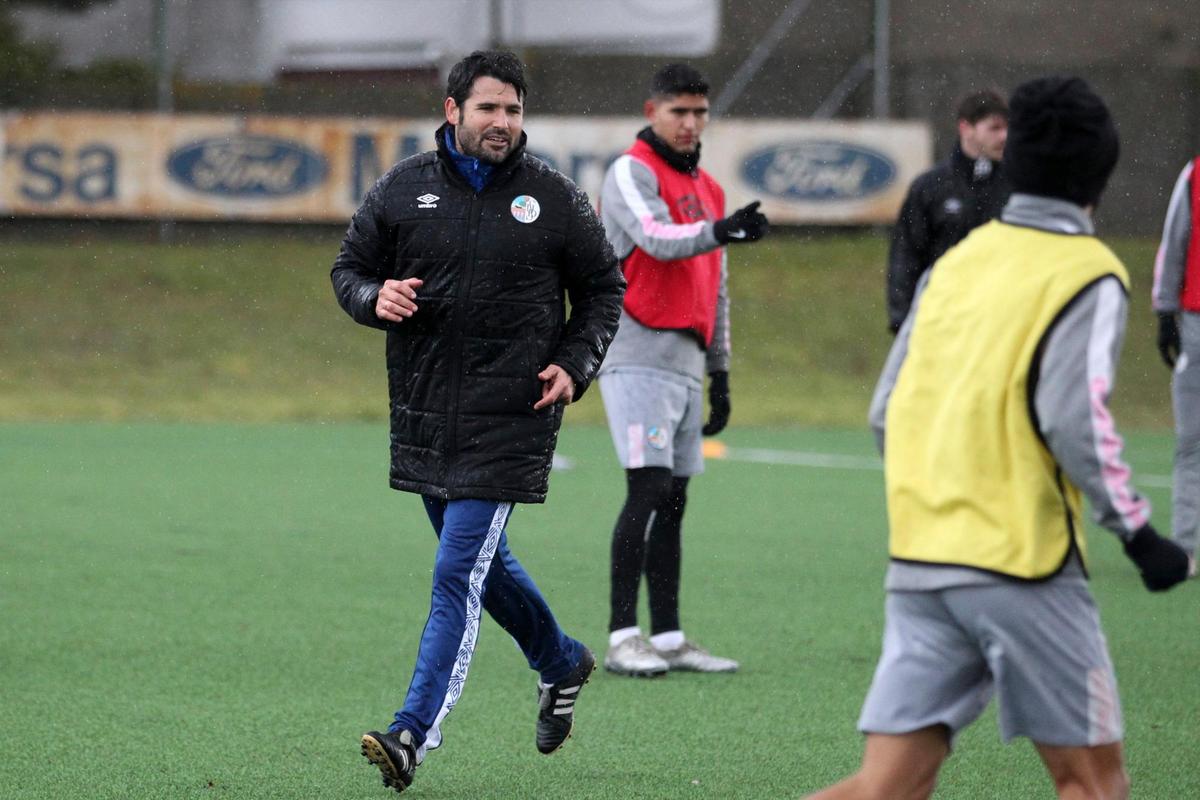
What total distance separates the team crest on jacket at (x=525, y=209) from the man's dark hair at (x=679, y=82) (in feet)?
5.57

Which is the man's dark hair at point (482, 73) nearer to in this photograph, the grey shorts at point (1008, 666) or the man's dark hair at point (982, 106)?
the grey shorts at point (1008, 666)

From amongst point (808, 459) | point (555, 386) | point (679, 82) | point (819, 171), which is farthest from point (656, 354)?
point (819, 171)

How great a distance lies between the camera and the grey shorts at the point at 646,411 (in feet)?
21.5

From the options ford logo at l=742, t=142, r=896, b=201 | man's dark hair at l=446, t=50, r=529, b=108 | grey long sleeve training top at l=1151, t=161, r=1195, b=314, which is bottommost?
ford logo at l=742, t=142, r=896, b=201

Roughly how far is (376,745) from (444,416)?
0.94 m

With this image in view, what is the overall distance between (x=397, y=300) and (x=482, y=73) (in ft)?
2.25

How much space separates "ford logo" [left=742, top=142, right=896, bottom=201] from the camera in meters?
23.9

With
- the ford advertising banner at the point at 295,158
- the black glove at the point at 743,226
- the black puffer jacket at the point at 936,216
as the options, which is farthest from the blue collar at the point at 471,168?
the ford advertising banner at the point at 295,158

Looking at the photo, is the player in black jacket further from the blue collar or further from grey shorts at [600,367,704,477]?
the blue collar

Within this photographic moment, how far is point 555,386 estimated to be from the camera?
16.1ft

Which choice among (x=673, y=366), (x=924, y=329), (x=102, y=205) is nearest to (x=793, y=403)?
(x=102, y=205)

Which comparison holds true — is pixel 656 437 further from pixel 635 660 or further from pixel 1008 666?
pixel 1008 666

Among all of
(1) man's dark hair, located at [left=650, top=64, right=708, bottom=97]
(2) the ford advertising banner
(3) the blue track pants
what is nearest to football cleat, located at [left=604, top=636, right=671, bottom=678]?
(3) the blue track pants

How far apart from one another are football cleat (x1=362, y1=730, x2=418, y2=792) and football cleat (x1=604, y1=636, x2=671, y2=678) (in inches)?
72.8
